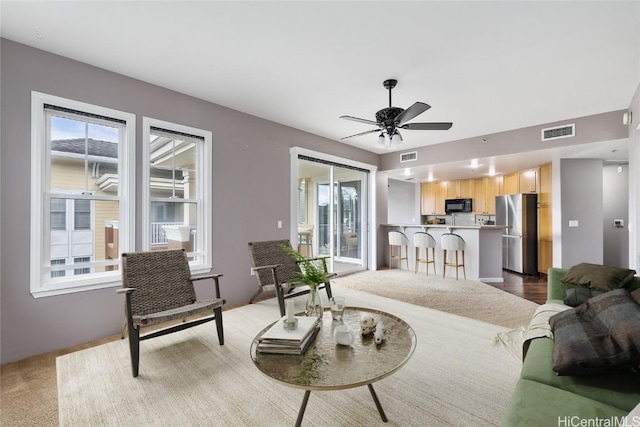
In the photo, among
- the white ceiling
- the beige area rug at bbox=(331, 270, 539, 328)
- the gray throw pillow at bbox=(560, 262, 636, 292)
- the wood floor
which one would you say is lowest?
the wood floor

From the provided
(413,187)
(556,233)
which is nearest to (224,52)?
(556,233)

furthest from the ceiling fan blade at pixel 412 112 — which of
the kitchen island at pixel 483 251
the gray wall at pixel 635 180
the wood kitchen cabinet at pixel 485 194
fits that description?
the wood kitchen cabinet at pixel 485 194

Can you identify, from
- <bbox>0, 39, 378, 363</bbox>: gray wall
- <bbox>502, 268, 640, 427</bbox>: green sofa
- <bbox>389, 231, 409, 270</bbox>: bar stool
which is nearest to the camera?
<bbox>502, 268, 640, 427</bbox>: green sofa

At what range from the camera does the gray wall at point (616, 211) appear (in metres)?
5.35

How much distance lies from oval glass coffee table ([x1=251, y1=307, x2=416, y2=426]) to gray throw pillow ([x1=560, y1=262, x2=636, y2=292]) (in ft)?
5.30

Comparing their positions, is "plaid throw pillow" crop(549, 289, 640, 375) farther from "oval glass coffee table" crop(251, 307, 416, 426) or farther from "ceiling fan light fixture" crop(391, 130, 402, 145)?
"ceiling fan light fixture" crop(391, 130, 402, 145)

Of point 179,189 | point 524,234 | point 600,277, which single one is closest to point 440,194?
point 524,234

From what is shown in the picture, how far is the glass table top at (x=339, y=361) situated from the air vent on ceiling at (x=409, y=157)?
4.61 metres

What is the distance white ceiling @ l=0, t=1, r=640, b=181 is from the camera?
205cm

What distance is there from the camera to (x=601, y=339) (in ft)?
4.59

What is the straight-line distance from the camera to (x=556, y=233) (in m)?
5.00

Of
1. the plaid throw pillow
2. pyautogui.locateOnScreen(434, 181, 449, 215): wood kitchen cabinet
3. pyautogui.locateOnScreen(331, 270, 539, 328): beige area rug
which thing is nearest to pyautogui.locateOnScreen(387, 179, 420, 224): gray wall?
pyautogui.locateOnScreen(434, 181, 449, 215): wood kitchen cabinet

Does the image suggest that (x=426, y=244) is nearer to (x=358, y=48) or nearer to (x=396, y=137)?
(x=396, y=137)

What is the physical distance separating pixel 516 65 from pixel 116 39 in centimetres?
359
